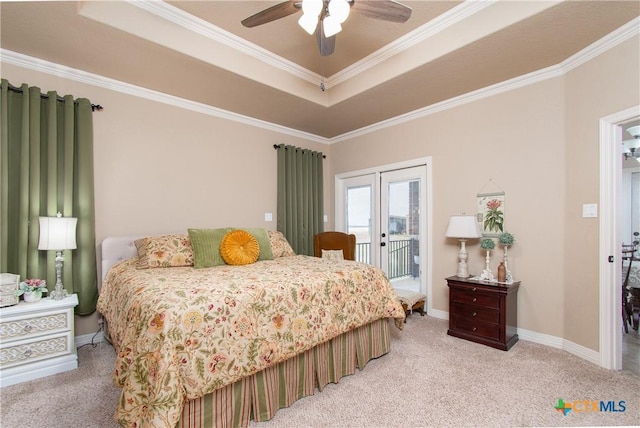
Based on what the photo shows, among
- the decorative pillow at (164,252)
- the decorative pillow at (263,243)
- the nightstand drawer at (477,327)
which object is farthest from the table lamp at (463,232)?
the decorative pillow at (164,252)

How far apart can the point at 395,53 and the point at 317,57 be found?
0.78 metres

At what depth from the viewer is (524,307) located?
116 inches

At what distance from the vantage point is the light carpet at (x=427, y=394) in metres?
1.74

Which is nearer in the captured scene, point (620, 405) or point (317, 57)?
point (620, 405)

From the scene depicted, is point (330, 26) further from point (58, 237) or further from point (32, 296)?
point (32, 296)

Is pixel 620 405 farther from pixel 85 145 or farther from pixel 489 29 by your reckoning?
pixel 85 145

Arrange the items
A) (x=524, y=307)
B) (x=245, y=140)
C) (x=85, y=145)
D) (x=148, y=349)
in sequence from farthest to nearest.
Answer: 1. (x=245, y=140)
2. (x=524, y=307)
3. (x=85, y=145)
4. (x=148, y=349)

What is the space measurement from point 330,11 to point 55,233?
2.64m

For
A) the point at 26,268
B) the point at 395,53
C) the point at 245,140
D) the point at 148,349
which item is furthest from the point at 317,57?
the point at 26,268

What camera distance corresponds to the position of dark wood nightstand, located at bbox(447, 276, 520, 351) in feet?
8.88

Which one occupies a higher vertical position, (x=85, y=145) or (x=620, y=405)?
(x=85, y=145)

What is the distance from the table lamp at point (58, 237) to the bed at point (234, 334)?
0.33 metres

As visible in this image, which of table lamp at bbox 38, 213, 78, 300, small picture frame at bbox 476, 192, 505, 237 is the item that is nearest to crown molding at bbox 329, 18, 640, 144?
small picture frame at bbox 476, 192, 505, 237

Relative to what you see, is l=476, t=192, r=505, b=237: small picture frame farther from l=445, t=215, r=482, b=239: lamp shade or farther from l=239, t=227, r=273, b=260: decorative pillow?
l=239, t=227, r=273, b=260: decorative pillow
